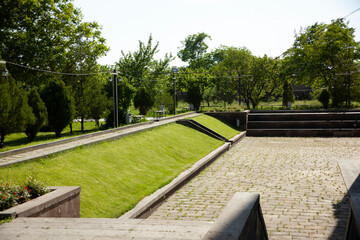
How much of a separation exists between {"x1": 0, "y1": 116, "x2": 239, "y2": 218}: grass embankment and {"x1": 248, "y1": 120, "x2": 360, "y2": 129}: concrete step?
1323cm

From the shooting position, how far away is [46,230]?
4719mm

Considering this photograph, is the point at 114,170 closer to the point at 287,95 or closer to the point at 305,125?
the point at 305,125

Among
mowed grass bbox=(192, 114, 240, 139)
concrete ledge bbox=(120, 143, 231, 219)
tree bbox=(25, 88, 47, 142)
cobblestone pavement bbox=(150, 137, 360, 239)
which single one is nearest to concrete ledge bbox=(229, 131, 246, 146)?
mowed grass bbox=(192, 114, 240, 139)

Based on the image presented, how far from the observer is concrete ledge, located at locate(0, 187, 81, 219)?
18.0 feet

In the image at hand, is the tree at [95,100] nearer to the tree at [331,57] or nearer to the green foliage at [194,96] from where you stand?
the green foliage at [194,96]

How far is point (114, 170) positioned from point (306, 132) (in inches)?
743

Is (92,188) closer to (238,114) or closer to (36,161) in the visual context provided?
(36,161)

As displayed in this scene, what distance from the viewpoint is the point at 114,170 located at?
990cm

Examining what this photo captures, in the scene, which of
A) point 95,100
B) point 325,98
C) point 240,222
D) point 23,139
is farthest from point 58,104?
point 325,98

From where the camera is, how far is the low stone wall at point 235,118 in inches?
1109

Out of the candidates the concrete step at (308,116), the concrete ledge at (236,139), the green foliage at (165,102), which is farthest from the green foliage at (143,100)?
the concrete ledge at (236,139)

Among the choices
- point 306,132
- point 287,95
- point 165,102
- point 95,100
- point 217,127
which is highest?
point 287,95

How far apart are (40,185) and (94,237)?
2.57 meters

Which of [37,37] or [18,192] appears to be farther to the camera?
[37,37]
